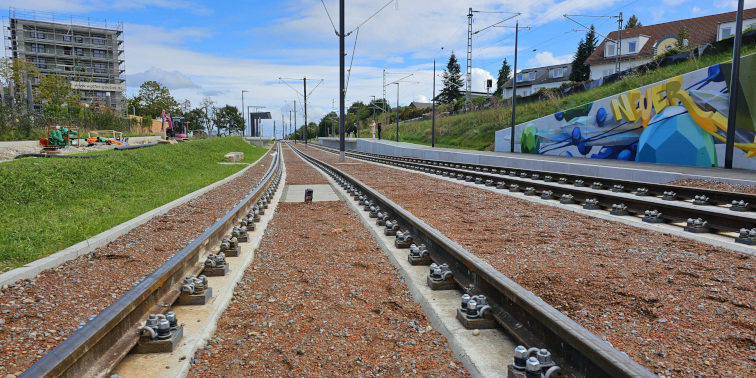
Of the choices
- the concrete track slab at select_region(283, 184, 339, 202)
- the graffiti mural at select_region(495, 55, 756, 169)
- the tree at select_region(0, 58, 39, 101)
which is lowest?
the concrete track slab at select_region(283, 184, 339, 202)

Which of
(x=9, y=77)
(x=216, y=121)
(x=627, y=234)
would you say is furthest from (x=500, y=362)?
(x=216, y=121)

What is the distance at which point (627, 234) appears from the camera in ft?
20.5

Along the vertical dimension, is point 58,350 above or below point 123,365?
above

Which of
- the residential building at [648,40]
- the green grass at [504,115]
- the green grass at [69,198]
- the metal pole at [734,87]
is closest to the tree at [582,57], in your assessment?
the residential building at [648,40]

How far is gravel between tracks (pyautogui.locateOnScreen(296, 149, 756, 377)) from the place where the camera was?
280 centimetres

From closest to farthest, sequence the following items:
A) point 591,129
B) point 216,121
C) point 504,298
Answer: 1. point 504,298
2. point 591,129
3. point 216,121

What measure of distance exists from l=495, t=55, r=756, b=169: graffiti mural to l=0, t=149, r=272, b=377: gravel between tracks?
16.8 meters

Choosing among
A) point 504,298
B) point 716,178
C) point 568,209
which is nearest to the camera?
point 504,298

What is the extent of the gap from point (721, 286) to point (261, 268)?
14.1 ft

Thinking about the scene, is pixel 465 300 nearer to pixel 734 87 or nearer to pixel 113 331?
pixel 113 331

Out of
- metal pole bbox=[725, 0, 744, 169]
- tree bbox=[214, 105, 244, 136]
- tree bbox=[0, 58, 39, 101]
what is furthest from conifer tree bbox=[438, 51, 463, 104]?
metal pole bbox=[725, 0, 744, 169]

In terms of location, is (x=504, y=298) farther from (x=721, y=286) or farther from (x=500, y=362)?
(x=721, y=286)

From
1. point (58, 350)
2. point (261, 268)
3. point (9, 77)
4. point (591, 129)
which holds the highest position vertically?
point (9, 77)

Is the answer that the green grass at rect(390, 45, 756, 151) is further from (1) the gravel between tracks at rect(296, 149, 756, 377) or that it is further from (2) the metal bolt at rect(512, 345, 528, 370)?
(2) the metal bolt at rect(512, 345, 528, 370)
